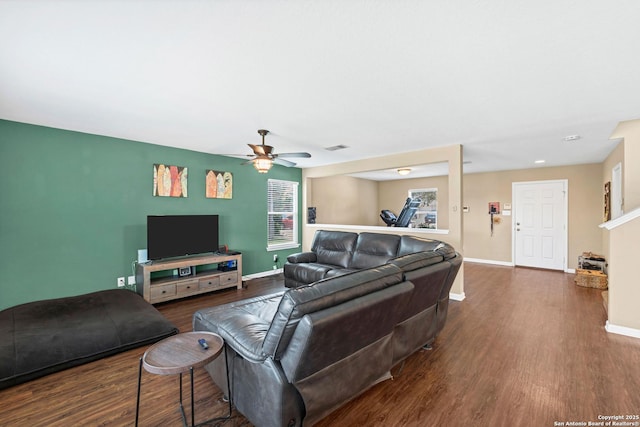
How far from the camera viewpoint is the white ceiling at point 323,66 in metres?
1.53

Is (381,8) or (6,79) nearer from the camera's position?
(381,8)

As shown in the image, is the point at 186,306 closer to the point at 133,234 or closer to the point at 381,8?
the point at 133,234

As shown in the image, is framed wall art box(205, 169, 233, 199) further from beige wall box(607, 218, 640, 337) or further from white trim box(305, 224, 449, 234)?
beige wall box(607, 218, 640, 337)

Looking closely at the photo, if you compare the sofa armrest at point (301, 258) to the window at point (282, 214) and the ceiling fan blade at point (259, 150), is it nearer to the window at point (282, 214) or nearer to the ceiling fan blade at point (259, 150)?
the window at point (282, 214)

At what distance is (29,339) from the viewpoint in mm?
2525

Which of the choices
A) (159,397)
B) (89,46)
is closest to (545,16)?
(89,46)

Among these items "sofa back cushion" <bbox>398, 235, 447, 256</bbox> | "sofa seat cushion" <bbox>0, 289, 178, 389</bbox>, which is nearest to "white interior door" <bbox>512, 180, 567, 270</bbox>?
"sofa back cushion" <bbox>398, 235, 447, 256</bbox>

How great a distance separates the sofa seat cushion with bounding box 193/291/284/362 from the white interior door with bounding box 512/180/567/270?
6.51m

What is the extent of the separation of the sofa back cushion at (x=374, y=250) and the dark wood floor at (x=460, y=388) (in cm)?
141

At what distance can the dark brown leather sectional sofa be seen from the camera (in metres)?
1.50

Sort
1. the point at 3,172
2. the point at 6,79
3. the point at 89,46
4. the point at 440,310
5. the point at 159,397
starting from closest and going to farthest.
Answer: the point at 89,46 → the point at 159,397 → the point at 6,79 → the point at 440,310 → the point at 3,172

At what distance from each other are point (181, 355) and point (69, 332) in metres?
1.98

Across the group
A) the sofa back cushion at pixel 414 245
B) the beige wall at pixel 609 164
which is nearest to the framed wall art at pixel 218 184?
the sofa back cushion at pixel 414 245

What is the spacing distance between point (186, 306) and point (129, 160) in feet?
7.72
